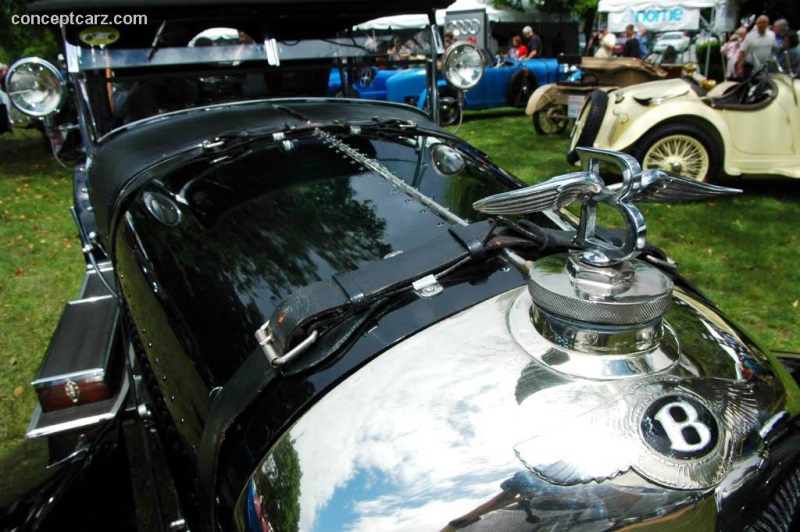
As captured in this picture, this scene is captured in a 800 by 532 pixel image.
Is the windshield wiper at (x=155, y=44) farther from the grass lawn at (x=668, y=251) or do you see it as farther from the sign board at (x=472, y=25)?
the sign board at (x=472, y=25)

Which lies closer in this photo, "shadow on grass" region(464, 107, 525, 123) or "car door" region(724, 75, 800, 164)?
"car door" region(724, 75, 800, 164)

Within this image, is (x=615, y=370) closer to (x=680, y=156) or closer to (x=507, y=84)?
(x=680, y=156)

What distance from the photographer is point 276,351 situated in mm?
1146

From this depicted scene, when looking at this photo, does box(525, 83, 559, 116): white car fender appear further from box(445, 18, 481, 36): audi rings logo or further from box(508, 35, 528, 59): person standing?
box(508, 35, 528, 59): person standing

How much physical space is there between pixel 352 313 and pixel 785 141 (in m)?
6.00

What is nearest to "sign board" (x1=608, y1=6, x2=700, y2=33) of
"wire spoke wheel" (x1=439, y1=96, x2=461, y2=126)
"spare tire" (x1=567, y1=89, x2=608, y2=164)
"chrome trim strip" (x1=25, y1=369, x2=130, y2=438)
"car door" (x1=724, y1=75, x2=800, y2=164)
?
"car door" (x1=724, y1=75, x2=800, y2=164)

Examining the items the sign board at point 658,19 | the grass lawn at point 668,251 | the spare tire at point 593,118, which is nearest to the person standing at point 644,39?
the sign board at point 658,19

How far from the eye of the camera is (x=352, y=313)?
46.0 inches

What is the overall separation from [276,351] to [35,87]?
7.21 ft

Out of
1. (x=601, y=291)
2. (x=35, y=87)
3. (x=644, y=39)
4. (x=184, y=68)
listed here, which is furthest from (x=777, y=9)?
(x=601, y=291)

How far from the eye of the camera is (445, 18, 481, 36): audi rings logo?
13.1 m

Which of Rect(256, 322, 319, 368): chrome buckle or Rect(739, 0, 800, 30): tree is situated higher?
Rect(739, 0, 800, 30): tree

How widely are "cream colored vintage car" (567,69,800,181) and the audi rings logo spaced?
7.88m

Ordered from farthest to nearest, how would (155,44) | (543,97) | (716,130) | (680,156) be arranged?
1. (543,97)
2. (680,156)
3. (716,130)
4. (155,44)
